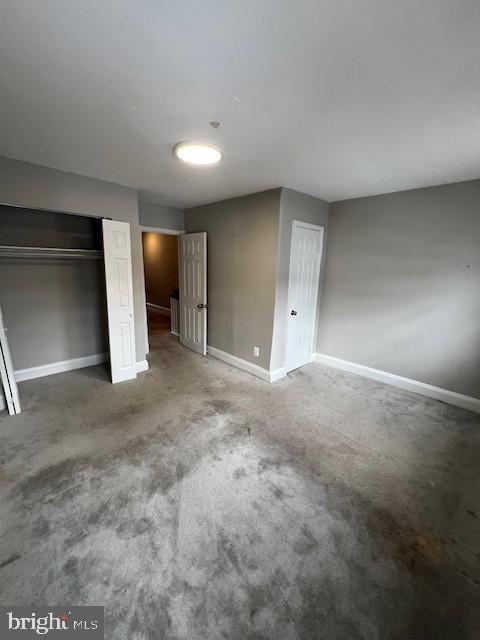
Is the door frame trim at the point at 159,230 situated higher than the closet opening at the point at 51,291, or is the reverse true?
the door frame trim at the point at 159,230

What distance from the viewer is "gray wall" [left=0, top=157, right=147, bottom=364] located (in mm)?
2580

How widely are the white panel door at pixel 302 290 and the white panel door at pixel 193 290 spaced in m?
1.44

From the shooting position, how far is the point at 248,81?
1.35 metres

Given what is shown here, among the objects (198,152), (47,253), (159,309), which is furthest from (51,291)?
(159,309)

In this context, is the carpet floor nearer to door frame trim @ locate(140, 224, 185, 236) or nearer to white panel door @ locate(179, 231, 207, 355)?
white panel door @ locate(179, 231, 207, 355)

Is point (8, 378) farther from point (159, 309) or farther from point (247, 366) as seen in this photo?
point (159, 309)

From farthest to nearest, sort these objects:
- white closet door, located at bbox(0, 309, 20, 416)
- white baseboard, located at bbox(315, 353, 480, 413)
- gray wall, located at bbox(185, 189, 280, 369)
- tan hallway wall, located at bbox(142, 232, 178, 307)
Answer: tan hallway wall, located at bbox(142, 232, 178, 307) → gray wall, located at bbox(185, 189, 280, 369) → white baseboard, located at bbox(315, 353, 480, 413) → white closet door, located at bbox(0, 309, 20, 416)

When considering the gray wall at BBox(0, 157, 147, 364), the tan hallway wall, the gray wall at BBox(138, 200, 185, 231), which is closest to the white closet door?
the gray wall at BBox(0, 157, 147, 364)

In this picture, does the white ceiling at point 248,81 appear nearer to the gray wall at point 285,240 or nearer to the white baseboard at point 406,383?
the gray wall at point 285,240

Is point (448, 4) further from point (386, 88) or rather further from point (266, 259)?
point (266, 259)

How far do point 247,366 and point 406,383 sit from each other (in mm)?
2123

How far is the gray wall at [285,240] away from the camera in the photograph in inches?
126

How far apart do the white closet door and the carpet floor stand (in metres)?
0.13

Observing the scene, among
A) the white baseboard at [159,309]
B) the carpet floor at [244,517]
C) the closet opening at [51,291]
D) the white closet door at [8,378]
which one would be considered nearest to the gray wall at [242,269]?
the carpet floor at [244,517]
